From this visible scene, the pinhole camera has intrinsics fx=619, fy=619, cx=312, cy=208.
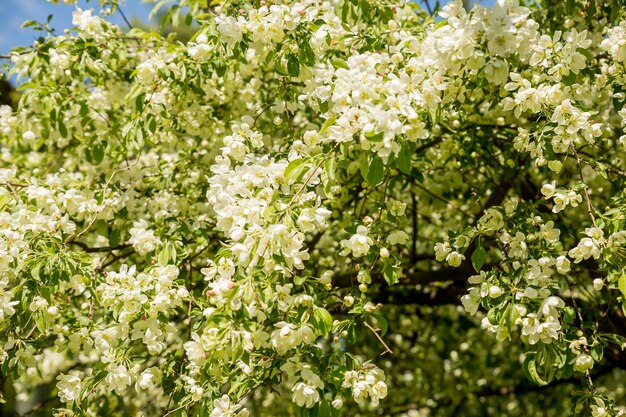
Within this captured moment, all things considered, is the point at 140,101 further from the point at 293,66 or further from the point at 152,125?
the point at 293,66

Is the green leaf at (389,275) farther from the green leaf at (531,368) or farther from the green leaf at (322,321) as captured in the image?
the green leaf at (531,368)

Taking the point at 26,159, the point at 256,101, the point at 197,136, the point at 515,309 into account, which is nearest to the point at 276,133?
the point at 256,101

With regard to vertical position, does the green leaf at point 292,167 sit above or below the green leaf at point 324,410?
above

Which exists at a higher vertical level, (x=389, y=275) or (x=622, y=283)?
(x=389, y=275)

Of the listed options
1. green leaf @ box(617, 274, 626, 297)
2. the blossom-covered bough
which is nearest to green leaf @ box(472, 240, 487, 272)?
the blossom-covered bough

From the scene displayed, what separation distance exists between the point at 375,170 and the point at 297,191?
32cm

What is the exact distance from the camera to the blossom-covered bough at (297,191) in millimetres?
2111

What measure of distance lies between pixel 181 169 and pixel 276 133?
675 mm

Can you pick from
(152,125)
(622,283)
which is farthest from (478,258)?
(152,125)

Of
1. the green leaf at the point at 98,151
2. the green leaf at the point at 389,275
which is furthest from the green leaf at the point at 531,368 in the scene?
the green leaf at the point at 98,151

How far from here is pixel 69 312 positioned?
3.17 m

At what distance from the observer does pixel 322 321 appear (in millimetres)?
2109

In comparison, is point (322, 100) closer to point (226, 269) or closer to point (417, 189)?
point (226, 269)

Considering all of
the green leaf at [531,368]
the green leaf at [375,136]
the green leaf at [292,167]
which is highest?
the green leaf at [375,136]
